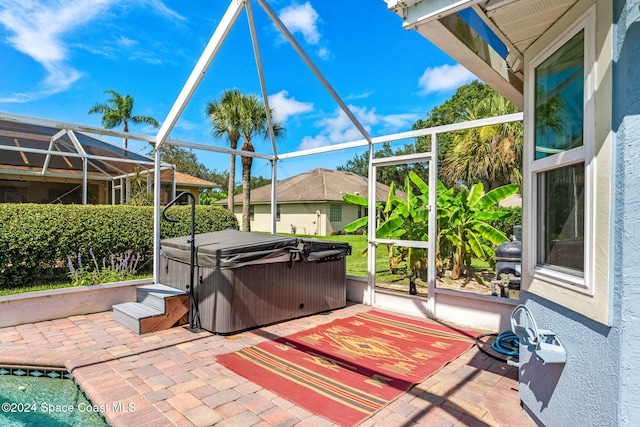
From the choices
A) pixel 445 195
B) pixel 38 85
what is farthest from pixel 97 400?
pixel 38 85

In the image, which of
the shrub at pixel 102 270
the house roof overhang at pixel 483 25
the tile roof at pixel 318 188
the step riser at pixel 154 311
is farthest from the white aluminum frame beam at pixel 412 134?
the tile roof at pixel 318 188

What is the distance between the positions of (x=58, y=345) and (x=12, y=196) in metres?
13.4

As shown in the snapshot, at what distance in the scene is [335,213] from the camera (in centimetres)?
2028

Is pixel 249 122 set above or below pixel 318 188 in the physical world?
above

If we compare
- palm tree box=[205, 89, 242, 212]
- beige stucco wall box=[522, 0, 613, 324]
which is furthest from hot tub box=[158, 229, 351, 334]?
palm tree box=[205, 89, 242, 212]

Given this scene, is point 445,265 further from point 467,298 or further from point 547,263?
point 547,263

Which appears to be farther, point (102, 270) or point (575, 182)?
point (102, 270)

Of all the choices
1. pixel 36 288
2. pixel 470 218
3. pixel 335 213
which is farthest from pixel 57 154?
pixel 335 213

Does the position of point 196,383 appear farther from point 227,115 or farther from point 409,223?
point 227,115

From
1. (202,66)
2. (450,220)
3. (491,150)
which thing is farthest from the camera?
(491,150)

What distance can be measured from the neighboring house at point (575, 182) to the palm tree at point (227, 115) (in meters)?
13.6

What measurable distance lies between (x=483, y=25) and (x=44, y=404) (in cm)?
487

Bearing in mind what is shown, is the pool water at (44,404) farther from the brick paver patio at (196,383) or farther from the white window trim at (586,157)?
the white window trim at (586,157)

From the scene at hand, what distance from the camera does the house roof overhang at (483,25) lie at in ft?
6.93
